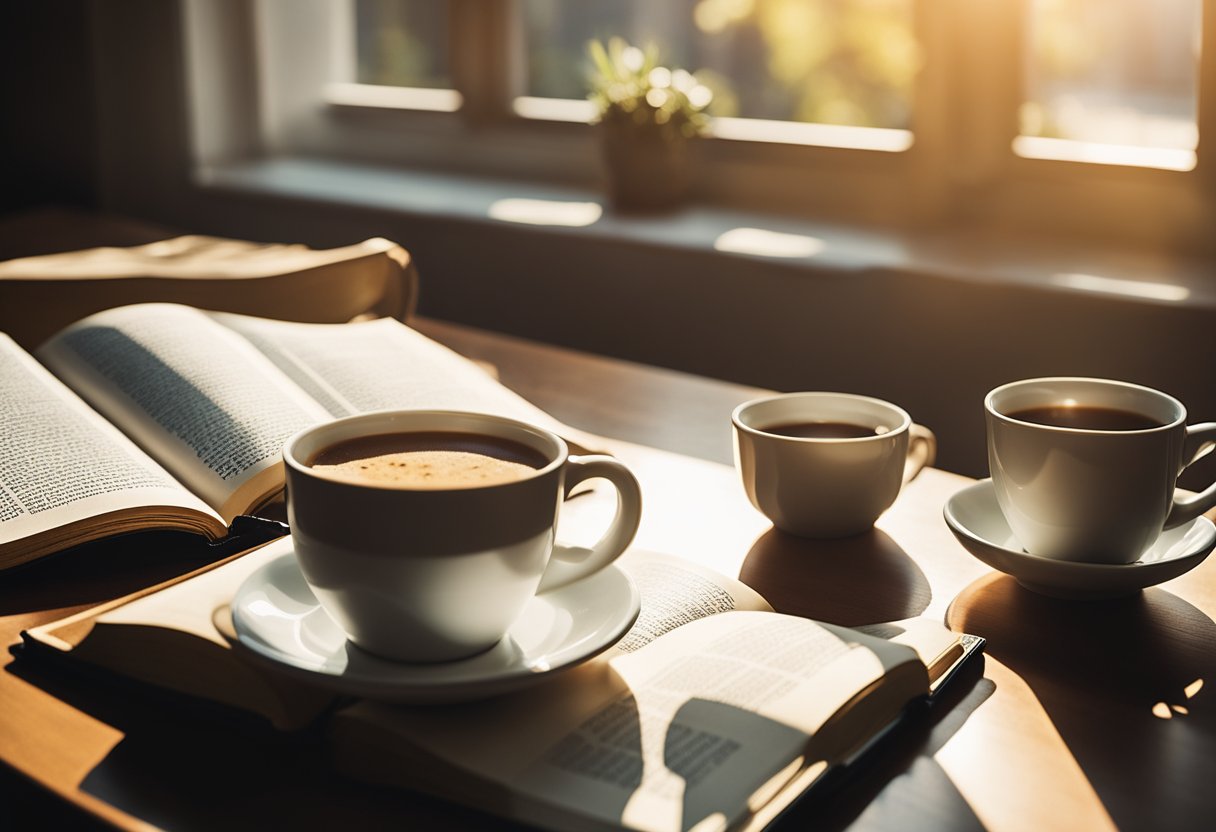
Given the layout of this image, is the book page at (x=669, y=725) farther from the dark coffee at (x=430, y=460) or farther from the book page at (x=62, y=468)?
the book page at (x=62, y=468)

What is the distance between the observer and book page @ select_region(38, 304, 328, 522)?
805 mm

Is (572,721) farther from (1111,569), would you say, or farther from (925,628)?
(1111,569)

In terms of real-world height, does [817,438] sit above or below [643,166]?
below

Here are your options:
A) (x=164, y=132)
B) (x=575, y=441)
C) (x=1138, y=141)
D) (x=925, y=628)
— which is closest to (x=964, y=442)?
(x=1138, y=141)

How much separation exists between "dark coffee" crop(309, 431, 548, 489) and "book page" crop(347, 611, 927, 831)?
10 cm

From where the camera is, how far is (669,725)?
0.52m

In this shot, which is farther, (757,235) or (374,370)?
(757,235)

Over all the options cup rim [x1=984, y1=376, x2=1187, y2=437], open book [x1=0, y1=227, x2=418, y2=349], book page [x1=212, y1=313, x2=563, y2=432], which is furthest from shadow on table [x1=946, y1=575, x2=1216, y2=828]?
open book [x1=0, y1=227, x2=418, y2=349]

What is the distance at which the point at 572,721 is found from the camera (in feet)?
1.73

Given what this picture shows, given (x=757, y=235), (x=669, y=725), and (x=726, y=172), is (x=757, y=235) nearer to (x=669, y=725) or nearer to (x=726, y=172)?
(x=726, y=172)

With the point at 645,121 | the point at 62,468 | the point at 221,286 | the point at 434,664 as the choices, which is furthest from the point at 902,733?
the point at 645,121

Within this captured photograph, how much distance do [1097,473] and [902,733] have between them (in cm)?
21

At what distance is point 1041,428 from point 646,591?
0.79 ft

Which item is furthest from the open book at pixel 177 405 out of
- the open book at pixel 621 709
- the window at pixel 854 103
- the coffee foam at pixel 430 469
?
the window at pixel 854 103
